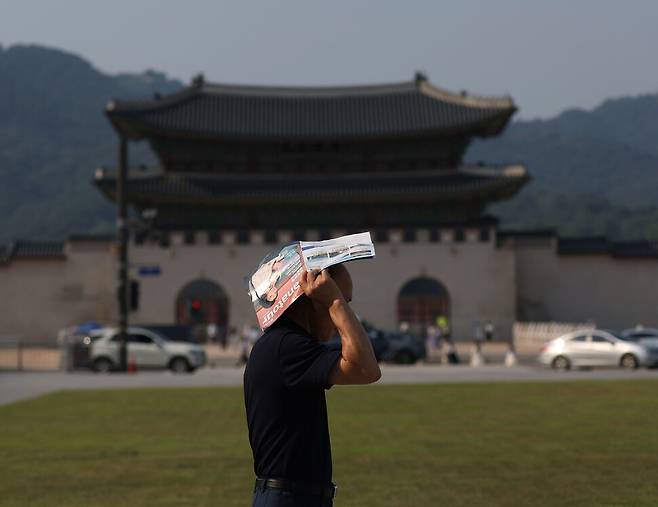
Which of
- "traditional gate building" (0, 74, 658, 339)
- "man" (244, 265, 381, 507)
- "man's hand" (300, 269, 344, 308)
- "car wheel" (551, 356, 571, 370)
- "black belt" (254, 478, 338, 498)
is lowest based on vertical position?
"car wheel" (551, 356, 571, 370)

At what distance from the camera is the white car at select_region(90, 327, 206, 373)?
132ft

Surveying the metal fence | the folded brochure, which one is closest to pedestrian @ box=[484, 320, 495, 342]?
the metal fence

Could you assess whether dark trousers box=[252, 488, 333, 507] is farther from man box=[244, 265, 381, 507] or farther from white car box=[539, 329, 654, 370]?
white car box=[539, 329, 654, 370]

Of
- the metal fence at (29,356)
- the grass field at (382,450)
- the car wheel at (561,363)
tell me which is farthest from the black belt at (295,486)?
the metal fence at (29,356)

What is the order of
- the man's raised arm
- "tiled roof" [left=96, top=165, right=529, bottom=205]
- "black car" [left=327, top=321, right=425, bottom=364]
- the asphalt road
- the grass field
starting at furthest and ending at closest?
"tiled roof" [left=96, top=165, right=529, bottom=205] → "black car" [left=327, top=321, right=425, bottom=364] → the asphalt road → the grass field → the man's raised arm

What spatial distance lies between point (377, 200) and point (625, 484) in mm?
51441

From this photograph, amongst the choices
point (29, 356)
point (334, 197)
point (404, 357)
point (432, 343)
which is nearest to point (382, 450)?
point (404, 357)

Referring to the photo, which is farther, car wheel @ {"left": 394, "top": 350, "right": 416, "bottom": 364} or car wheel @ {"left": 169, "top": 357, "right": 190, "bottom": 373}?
car wheel @ {"left": 394, "top": 350, "right": 416, "bottom": 364}

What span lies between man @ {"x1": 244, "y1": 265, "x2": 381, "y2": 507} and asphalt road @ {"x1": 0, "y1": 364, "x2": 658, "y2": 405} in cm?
2257

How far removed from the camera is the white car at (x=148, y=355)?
40.2 metres

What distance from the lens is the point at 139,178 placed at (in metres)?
64.3

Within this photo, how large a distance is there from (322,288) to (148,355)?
36365 mm

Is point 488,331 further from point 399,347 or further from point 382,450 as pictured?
point 382,450

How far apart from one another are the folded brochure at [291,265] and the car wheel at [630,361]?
113 feet
